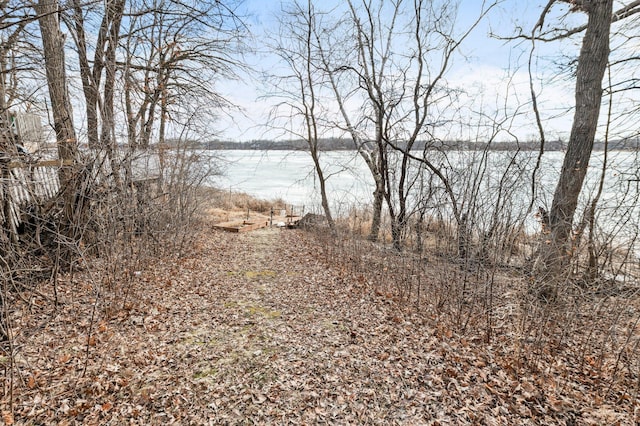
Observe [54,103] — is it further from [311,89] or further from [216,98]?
[311,89]

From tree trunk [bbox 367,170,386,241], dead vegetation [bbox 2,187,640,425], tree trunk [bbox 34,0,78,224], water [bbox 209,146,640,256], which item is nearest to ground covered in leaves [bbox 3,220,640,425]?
dead vegetation [bbox 2,187,640,425]

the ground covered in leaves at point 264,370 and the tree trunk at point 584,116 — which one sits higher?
the tree trunk at point 584,116

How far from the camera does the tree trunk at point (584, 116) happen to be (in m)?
4.64

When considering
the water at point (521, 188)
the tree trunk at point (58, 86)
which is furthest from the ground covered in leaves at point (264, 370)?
the tree trunk at point (58, 86)

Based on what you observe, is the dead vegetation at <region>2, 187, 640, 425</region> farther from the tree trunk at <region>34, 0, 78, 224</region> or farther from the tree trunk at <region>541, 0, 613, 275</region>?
the tree trunk at <region>34, 0, 78, 224</region>

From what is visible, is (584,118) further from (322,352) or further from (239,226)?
(239,226)

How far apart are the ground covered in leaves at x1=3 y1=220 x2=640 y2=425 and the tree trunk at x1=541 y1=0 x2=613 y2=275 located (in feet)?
7.19

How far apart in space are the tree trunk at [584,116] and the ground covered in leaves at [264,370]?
7.19 feet

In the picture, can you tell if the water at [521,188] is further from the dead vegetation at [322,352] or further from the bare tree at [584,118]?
the dead vegetation at [322,352]

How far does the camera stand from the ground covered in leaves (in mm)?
2898

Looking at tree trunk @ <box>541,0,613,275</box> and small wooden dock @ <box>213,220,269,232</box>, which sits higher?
tree trunk @ <box>541,0,613,275</box>

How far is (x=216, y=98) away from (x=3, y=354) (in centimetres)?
739

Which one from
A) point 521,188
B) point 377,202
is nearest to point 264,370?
point 521,188

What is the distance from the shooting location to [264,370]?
355 centimetres
